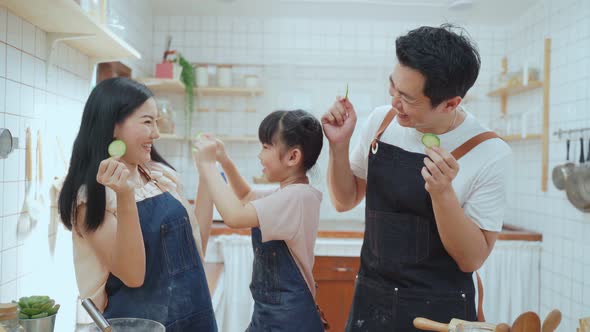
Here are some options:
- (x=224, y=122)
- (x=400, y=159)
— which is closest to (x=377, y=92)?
(x=224, y=122)

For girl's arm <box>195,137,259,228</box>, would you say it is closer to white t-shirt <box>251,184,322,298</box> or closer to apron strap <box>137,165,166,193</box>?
white t-shirt <box>251,184,322,298</box>

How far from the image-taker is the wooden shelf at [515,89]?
3393mm

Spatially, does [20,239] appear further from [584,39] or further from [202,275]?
[584,39]

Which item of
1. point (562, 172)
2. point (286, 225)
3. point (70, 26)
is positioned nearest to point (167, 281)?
point (286, 225)

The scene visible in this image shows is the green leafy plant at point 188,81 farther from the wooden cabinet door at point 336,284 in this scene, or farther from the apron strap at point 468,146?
the apron strap at point 468,146

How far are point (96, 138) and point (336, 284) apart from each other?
239cm

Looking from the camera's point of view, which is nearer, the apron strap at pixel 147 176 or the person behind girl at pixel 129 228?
the person behind girl at pixel 129 228

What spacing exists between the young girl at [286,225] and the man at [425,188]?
0.10 m

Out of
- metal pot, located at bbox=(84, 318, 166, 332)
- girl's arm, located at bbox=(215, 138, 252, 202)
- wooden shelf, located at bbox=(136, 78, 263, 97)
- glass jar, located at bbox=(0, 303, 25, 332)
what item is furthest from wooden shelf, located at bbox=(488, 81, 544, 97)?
glass jar, located at bbox=(0, 303, 25, 332)

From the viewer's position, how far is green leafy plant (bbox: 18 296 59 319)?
1.08 m

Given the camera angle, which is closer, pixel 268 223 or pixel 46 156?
pixel 268 223

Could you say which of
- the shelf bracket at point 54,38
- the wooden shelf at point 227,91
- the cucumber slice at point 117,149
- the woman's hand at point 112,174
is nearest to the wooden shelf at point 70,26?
the shelf bracket at point 54,38

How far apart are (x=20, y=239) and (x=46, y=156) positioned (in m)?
0.36

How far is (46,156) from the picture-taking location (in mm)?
1917
